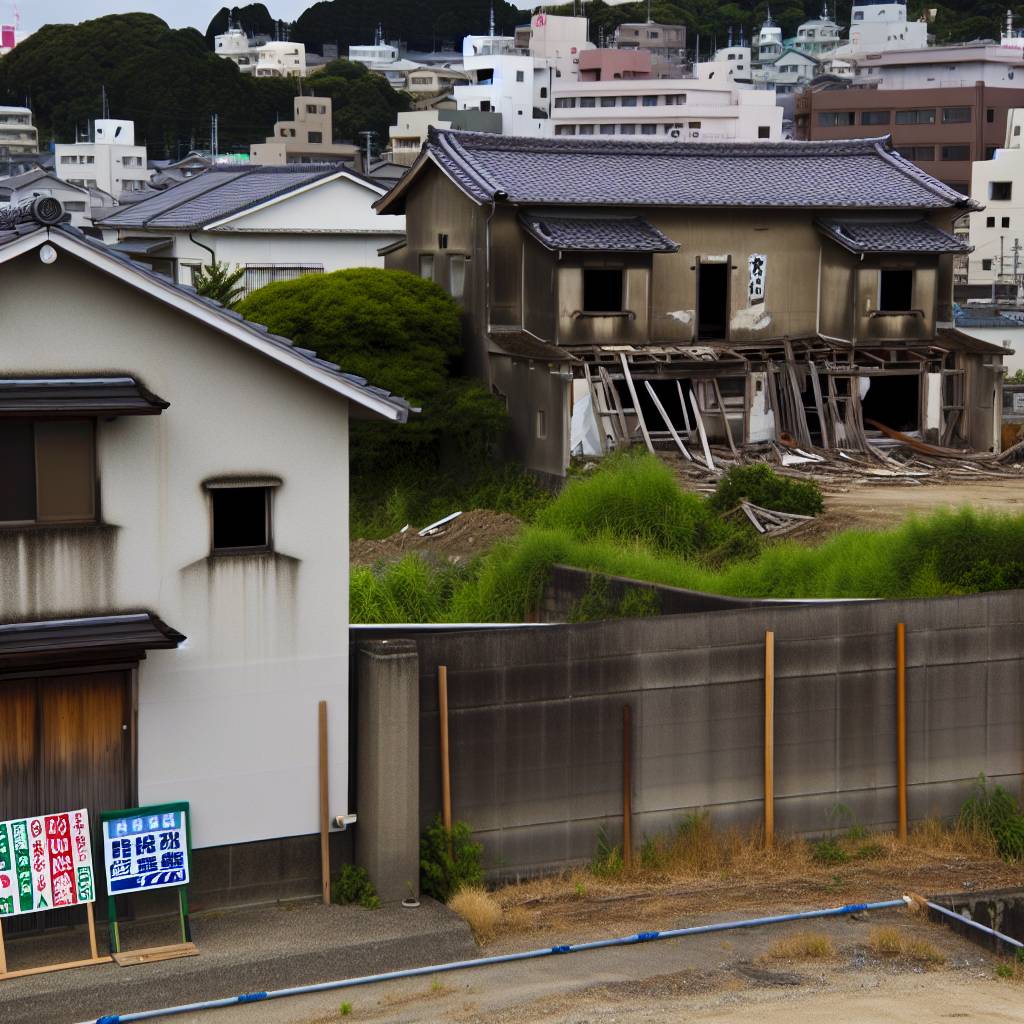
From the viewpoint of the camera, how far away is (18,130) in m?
132

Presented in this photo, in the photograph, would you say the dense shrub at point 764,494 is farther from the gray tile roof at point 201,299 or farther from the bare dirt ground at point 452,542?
the gray tile roof at point 201,299

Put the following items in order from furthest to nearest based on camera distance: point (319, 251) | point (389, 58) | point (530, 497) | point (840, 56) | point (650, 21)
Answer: point (389, 58) < point (650, 21) < point (840, 56) < point (319, 251) < point (530, 497)

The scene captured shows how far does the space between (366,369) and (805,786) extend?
17559mm

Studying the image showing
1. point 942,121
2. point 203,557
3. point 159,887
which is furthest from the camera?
point 942,121

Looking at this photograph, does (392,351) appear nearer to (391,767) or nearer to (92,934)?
(391,767)

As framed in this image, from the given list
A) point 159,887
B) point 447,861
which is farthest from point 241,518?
point 447,861

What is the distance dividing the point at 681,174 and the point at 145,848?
24.8 meters

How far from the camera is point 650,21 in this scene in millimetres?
156875

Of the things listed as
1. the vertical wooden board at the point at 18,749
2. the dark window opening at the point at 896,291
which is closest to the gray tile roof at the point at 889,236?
the dark window opening at the point at 896,291

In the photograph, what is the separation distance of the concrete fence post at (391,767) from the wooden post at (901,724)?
15.6ft

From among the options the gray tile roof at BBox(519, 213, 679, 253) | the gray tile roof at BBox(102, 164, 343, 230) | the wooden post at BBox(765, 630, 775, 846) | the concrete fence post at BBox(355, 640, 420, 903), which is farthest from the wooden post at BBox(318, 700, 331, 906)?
the gray tile roof at BBox(102, 164, 343, 230)

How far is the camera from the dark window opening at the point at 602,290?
32.9 meters

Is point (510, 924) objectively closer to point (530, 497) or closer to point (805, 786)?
point (805, 786)

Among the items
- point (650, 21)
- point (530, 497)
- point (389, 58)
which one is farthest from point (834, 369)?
point (389, 58)
